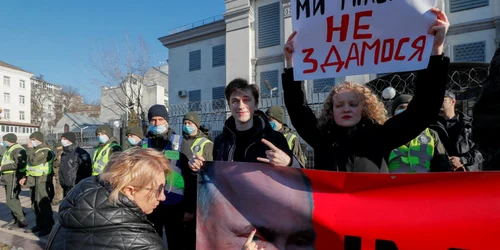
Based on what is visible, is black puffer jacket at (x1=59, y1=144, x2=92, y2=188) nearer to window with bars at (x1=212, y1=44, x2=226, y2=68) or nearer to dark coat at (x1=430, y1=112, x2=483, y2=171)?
dark coat at (x1=430, y1=112, x2=483, y2=171)

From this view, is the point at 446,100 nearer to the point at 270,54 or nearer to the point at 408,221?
the point at 408,221

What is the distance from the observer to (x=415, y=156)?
3189 millimetres

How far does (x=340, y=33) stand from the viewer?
7.76 feet

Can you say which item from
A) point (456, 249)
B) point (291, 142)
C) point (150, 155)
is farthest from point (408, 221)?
point (291, 142)

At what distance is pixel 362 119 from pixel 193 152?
2424mm

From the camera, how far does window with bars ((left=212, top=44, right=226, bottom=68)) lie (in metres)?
23.6

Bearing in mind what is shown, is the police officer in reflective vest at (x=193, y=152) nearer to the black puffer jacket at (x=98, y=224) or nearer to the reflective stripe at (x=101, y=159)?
the black puffer jacket at (x=98, y=224)

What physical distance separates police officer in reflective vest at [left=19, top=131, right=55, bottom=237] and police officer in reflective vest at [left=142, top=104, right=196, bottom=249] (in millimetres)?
3659

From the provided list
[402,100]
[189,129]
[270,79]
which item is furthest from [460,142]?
[270,79]

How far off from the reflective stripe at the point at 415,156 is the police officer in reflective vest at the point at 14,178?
7.11 m

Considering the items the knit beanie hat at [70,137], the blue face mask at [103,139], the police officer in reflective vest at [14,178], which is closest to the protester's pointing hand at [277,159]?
the blue face mask at [103,139]

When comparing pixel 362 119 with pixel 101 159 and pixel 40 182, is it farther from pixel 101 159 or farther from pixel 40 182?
pixel 40 182

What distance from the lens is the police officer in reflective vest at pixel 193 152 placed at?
344 centimetres

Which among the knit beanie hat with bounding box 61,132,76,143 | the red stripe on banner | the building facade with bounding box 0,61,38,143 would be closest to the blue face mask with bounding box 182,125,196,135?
the red stripe on banner
